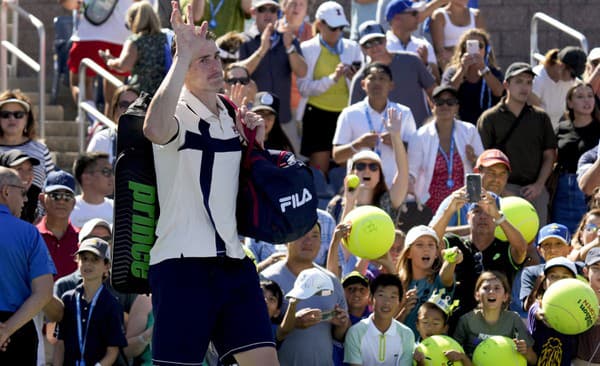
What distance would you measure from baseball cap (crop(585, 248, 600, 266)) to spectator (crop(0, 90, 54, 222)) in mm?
3862

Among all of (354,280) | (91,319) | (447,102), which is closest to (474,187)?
(354,280)

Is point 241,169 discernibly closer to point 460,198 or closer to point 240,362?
point 240,362

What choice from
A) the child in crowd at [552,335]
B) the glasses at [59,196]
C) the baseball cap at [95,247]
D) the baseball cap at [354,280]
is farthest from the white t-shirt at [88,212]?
the child in crowd at [552,335]

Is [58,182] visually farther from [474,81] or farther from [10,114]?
[474,81]

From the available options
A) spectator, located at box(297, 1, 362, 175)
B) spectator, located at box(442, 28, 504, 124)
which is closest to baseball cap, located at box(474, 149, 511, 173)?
spectator, located at box(442, 28, 504, 124)

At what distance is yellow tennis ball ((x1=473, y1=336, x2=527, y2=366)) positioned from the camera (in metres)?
8.84

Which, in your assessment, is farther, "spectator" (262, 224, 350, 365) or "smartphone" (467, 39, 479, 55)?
"smartphone" (467, 39, 479, 55)

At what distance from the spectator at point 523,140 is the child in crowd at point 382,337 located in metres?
2.60

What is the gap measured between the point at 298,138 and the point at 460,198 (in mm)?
3574

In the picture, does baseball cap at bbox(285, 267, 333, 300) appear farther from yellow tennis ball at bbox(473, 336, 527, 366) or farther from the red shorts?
the red shorts

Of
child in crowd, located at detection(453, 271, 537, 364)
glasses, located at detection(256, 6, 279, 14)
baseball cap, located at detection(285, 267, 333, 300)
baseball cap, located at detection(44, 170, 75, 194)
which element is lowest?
child in crowd, located at detection(453, 271, 537, 364)

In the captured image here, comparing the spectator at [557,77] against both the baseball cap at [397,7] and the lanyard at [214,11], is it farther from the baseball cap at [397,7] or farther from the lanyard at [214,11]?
the lanyard at [214,11]

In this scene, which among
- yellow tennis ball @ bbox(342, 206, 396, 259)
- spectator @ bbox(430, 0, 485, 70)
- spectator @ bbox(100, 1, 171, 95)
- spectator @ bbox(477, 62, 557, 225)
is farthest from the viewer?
spectator @ bbox(430, 0, 485, 70)

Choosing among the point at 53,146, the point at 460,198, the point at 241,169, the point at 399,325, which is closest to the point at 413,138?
the point at 460,198
